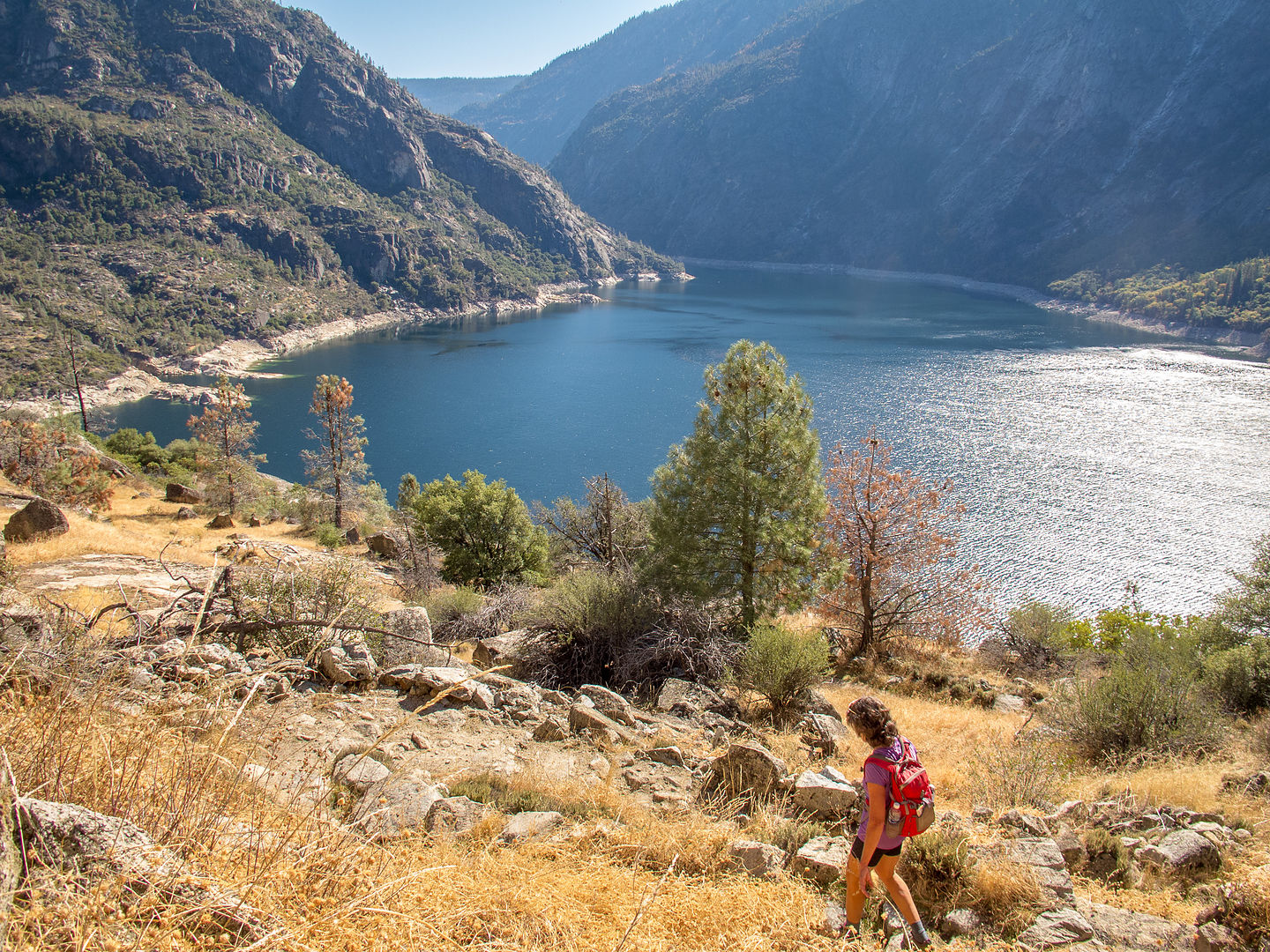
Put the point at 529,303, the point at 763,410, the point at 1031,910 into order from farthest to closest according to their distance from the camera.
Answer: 1. the point at 529,303
2. the point at 763,410
3. the point at 1031,910

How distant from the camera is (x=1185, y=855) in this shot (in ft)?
17.4

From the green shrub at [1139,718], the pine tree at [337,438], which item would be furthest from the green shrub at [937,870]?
the pine tree at [337,438]

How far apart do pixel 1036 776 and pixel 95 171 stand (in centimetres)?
14138

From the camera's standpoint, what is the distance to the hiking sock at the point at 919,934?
4.23 m

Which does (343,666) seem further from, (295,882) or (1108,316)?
(1108,316)

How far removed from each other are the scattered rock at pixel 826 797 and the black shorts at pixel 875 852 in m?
1.09

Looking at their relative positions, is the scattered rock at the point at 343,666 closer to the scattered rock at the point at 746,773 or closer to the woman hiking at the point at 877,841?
the scattered rock at the point at 746,773

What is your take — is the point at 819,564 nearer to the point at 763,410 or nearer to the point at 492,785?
the point at 763,410

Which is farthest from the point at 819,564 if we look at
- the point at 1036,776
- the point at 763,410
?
the point at 1036,776

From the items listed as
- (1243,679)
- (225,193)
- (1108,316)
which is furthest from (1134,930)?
(225,193)

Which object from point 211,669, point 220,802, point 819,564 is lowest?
point 819,564

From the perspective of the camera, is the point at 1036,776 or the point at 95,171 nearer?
the point at 1036,776

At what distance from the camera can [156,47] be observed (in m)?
138

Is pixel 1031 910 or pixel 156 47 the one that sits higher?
pixel 156 47
